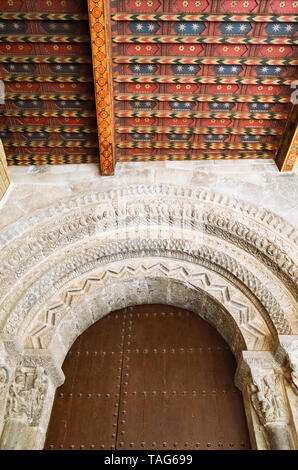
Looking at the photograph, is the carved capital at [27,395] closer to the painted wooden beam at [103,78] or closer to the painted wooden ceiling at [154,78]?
the painted wooden beam at [103,78]

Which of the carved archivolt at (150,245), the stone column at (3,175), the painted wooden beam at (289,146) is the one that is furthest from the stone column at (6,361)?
the painted wooden beam at (289,146)

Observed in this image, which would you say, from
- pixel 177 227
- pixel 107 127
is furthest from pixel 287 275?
pixel 107 127

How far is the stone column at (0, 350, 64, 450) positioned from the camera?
307 cm

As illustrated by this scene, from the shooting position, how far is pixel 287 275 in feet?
11.7

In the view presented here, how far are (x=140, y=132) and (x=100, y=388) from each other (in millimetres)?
2958

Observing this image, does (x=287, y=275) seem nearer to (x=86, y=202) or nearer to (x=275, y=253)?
(x=275, y=253)

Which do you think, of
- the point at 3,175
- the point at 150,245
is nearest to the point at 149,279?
the point at 150,245

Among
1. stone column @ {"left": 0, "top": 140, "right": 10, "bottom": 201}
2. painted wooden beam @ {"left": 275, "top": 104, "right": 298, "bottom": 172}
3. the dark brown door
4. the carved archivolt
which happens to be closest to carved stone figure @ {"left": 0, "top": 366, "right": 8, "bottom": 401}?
the carved archivolt

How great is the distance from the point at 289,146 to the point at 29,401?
13.0ft

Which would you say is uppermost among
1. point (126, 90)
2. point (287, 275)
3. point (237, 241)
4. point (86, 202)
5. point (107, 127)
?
point (126, 90)

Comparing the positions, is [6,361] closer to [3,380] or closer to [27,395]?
[3,380]

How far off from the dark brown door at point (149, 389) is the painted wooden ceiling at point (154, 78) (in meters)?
2.18

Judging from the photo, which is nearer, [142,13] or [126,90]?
[142,13]

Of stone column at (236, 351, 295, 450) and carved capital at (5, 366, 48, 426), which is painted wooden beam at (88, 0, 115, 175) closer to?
carved capital at (5, 366, 48, 426)
